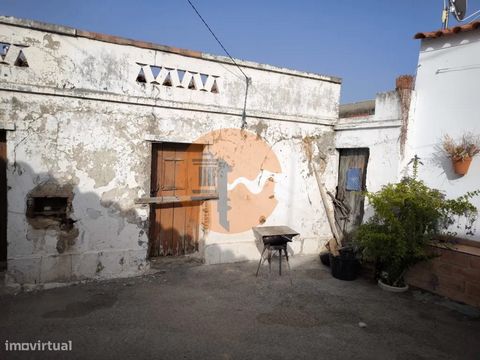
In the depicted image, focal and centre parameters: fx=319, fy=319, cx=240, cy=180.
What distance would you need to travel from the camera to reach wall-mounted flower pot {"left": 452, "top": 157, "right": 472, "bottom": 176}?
17.5 ft

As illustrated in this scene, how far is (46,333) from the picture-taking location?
3949 millimetres

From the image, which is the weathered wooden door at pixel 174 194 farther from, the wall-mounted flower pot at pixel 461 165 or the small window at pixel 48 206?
the wall-mounted flower pot at pixel 461 165

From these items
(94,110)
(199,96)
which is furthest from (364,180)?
(94,110)

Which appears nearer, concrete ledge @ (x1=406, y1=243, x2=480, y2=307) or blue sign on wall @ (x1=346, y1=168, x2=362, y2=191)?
concrete ledge @ (x1=406, y1=243, x2=480, y2=307)

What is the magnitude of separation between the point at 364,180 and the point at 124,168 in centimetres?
502

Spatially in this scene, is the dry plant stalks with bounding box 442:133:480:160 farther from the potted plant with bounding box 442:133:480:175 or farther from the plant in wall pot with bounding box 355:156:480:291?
the plant in wall pot with bounding box 355:156:480:291

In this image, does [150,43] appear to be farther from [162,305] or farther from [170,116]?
[162,305]

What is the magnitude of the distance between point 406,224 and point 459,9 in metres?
4.29

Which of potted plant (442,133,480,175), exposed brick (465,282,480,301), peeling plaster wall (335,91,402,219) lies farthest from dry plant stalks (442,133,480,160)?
exposed brick (465,282,480,301)

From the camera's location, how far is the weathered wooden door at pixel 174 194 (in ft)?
20.3

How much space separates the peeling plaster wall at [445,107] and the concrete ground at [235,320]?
196 cm

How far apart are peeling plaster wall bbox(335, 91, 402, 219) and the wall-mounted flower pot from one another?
94 cm

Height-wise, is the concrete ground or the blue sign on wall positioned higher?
the blue sign on wall

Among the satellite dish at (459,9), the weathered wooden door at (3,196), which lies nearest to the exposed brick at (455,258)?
the satellite dish at (459,9)
